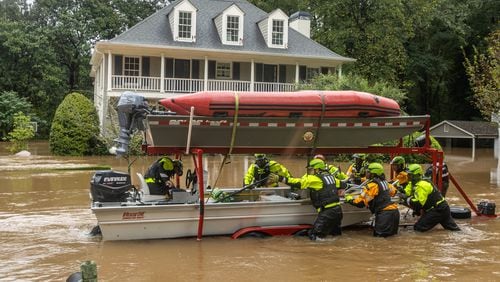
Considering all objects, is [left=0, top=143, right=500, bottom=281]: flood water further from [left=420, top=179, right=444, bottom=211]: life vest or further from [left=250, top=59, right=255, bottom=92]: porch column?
[left=250, top=59, right=255, bottom=92]: porch column

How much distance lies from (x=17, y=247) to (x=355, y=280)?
5.91 meters

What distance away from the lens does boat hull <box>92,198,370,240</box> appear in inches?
385

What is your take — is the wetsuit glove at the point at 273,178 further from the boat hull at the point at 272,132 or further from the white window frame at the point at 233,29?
the white window frame at the point at 233,29

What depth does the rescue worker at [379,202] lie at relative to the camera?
10.8m

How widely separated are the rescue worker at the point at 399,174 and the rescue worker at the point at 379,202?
1428 millimetres

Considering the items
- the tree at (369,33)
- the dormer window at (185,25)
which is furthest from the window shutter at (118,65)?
the tree at (369,33)

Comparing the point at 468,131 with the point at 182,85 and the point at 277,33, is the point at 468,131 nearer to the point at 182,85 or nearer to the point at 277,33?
the point at 277,33

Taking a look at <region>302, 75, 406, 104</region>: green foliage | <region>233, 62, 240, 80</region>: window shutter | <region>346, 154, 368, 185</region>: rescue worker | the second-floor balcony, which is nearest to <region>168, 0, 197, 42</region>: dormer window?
the second-floor balcony

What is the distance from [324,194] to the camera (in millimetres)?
10469

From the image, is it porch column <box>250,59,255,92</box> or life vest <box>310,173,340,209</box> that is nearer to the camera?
life vest <box>310,173,340,209</box>

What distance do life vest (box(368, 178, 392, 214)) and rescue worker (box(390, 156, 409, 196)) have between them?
1.49m

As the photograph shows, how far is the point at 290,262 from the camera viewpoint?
29.6ft

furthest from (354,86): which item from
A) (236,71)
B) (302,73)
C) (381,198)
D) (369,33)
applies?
(381,198)

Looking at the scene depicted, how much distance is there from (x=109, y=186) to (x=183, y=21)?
22571 mm
